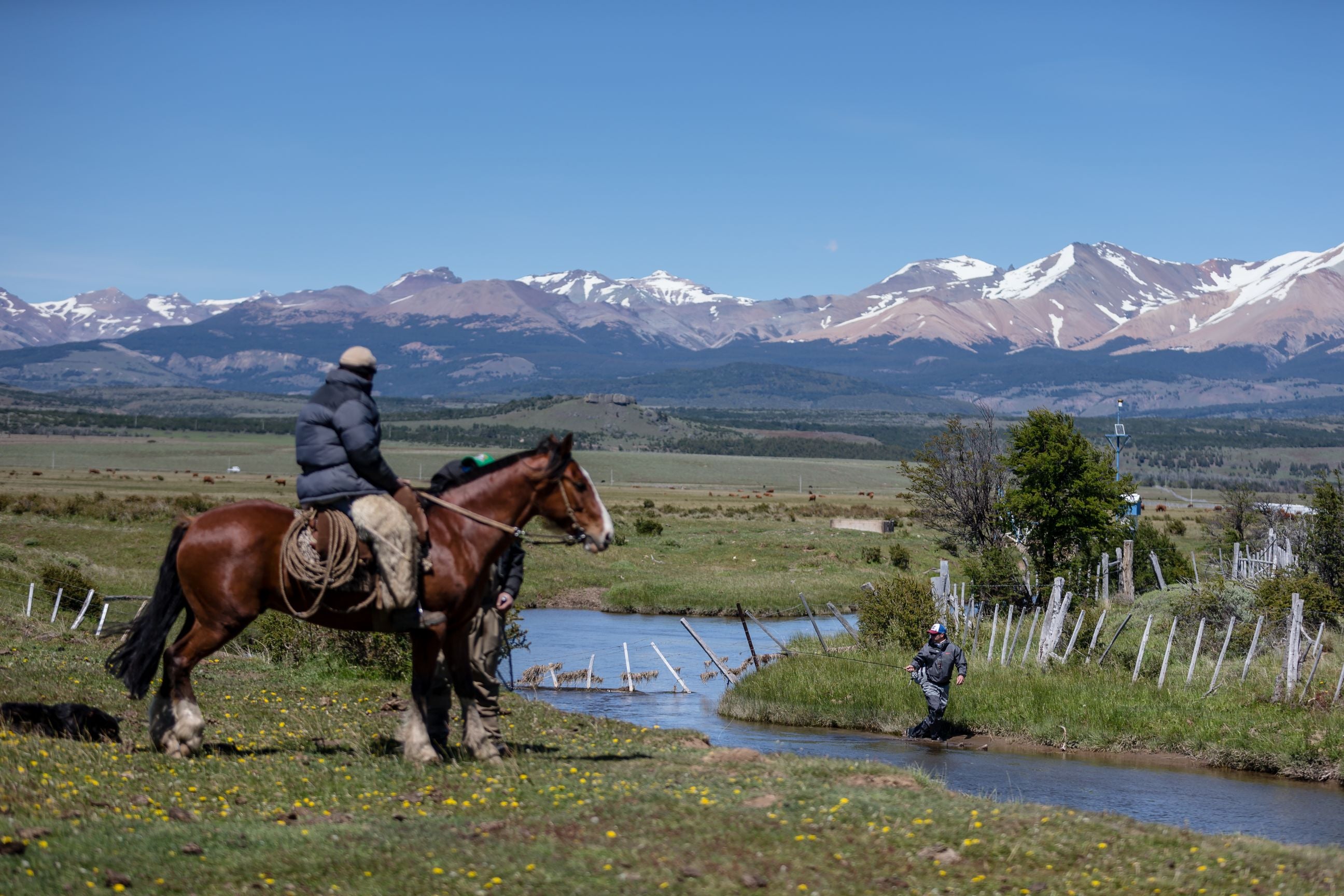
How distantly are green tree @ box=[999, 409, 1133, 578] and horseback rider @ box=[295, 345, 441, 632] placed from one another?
29843mm

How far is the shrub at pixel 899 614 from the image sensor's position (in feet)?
93.1

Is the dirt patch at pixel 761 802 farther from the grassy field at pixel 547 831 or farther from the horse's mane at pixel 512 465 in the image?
the horse's mane at pixel 512 465

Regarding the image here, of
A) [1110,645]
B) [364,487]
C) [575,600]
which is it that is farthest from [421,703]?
[575,600]

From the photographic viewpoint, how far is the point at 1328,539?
110ft

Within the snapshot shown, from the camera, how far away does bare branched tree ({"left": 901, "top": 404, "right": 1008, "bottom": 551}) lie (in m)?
44.9

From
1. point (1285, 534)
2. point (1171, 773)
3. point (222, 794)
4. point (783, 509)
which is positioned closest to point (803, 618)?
point (1285, 534)

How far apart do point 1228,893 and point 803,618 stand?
118 feet

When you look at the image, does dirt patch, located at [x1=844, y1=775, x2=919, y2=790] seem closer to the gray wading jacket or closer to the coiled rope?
the coiled rope

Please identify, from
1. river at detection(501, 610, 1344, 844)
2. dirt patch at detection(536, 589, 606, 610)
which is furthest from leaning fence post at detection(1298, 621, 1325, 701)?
dirt patch at detection(536, 589, 606, 610)

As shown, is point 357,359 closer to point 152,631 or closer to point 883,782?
point 152,631

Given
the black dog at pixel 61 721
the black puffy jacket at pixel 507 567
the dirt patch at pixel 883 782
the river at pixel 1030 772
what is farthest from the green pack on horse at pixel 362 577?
the river at pixel 1030 772

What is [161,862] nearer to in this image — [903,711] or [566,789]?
[566,789]

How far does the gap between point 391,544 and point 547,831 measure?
10.4ft

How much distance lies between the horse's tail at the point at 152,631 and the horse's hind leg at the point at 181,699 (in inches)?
16.0
